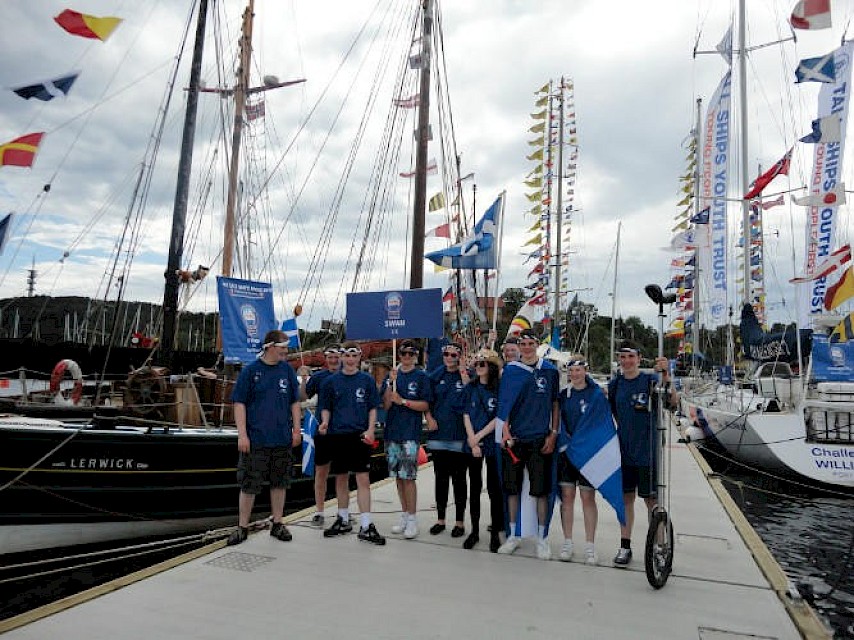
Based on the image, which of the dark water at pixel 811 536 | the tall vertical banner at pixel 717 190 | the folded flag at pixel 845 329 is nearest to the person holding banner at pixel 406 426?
the dark water at pixel 811 536

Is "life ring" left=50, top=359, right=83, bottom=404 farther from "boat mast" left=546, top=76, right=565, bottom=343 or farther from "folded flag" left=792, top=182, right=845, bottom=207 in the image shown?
"boat mast" left=546, top=76, right=565, bottom=343

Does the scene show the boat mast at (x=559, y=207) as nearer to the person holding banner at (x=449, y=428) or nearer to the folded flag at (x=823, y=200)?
the folded flag at (x=823, y=200)

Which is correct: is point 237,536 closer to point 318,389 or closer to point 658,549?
point 318,389

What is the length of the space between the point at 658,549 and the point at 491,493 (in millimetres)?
1402

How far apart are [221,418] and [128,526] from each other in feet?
6.43

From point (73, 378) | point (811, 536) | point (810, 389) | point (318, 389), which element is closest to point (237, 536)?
point (318, 389)

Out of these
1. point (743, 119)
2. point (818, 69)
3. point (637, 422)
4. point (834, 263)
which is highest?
point (743, 119)

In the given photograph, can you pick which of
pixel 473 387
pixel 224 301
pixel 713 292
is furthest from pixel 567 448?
pixel 713 292

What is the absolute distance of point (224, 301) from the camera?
27.9 ft

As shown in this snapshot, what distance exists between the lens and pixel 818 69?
9984mm

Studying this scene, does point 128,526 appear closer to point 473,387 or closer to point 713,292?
point 473,387

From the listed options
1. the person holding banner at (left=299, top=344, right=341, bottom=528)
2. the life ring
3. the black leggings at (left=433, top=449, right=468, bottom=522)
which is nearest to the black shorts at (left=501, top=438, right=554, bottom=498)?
the black leggings at (left=433, top=449, right=468, bottom=522)

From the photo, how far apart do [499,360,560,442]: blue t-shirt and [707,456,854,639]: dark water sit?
198cm

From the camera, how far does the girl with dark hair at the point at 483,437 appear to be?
4918mm
